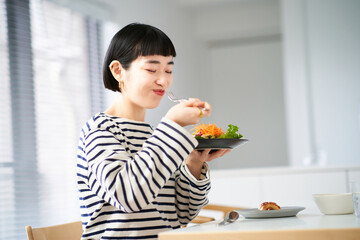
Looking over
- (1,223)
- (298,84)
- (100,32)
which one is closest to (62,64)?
(100,32)

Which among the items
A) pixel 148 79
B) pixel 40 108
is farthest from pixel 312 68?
pixel 148 79

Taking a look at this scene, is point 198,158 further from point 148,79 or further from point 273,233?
point 273,233

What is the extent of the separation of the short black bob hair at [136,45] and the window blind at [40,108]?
59.0 inches

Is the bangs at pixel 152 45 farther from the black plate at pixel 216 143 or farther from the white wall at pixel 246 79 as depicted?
the white wall at pixel 246 79

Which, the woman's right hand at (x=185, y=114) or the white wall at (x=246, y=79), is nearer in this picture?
the woman's right hand at (x=185, y=114)

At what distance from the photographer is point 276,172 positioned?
2.79m

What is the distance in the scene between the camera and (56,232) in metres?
1.30

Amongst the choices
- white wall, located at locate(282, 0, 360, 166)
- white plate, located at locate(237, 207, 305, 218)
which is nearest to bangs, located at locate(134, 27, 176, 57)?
white plate, located at locate(237, 207, 305, 218)

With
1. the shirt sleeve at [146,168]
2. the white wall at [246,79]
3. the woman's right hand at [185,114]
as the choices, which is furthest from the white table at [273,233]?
the white wall at [246,79]

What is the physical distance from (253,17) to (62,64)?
105 inches

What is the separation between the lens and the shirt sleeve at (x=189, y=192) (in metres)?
1.24

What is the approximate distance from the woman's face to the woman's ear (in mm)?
42

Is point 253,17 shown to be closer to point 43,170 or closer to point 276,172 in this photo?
point 276,172

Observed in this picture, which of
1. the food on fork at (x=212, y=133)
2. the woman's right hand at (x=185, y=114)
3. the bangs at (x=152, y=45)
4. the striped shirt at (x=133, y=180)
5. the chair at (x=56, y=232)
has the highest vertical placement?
the bangs at (x=152, y=45)
